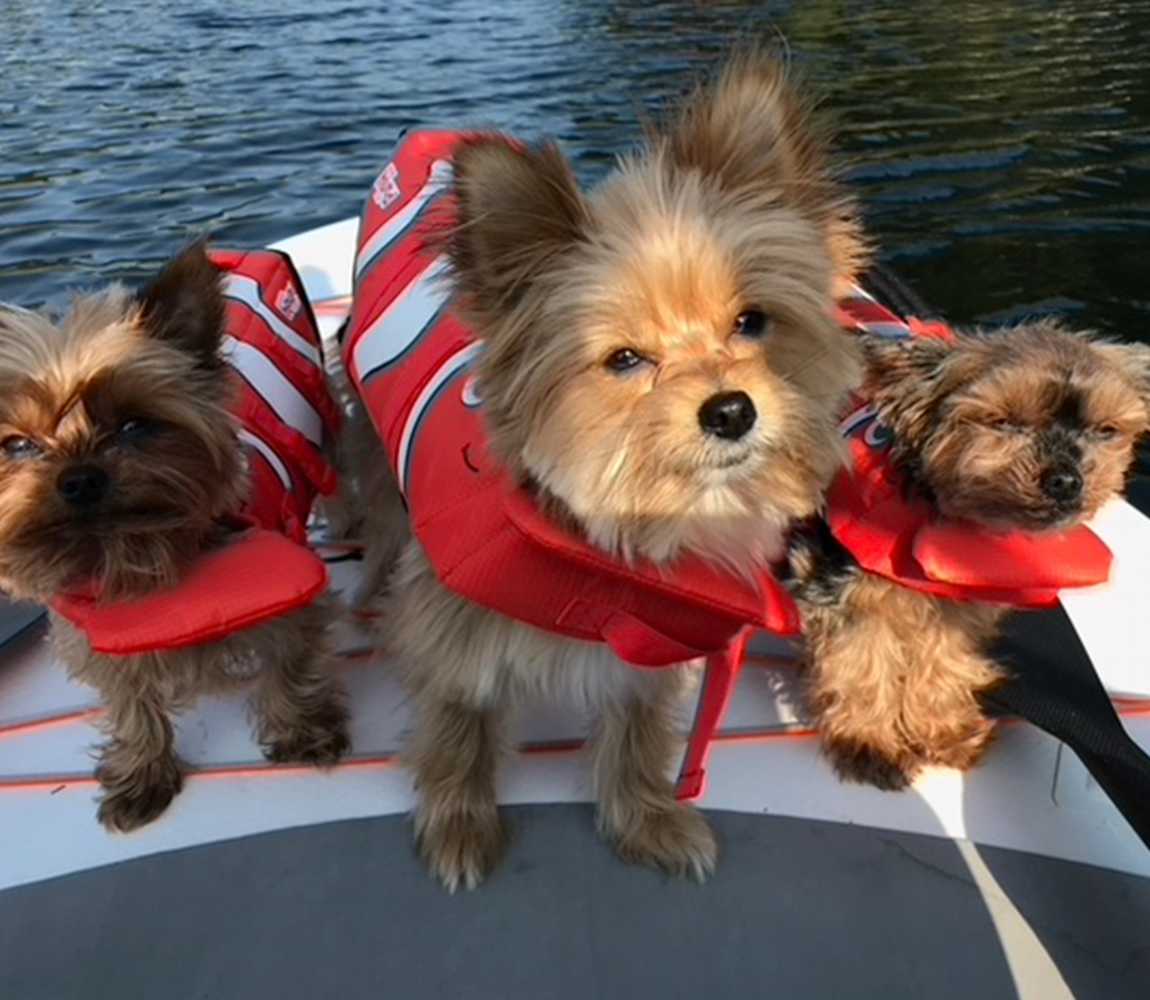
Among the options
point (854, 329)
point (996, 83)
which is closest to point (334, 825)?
point (854, 329)

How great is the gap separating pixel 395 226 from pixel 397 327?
426 millimetres

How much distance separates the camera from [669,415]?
209cm

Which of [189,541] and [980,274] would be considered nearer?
[189,541]

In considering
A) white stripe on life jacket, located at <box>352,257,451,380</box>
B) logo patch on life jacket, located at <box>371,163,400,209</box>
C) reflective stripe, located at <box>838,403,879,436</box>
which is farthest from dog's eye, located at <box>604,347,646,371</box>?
logo patch on life jacket, located at <box>371,163,400,209</box>

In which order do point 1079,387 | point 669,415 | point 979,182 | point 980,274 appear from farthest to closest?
1. point 979,182
2. point 980,274
3. point 1079,387
4. point 669,415

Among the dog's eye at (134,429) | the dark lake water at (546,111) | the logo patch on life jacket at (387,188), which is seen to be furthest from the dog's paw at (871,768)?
the dark lake water at (546,111)

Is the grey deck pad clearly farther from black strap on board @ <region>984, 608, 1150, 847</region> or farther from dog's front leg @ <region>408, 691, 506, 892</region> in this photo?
black strap on board @ <region>984, 608, 1150, 847</region>

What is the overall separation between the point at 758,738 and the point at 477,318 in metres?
1.34

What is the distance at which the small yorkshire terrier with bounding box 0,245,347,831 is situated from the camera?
2.48 metres

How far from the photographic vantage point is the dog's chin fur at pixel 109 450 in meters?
2.46

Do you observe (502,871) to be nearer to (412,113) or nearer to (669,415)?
(669,415)

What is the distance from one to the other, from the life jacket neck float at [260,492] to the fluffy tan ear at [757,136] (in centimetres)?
126

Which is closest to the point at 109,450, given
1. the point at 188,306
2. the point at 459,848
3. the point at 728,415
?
the point at 188,306

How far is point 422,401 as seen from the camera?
9.61 feet
